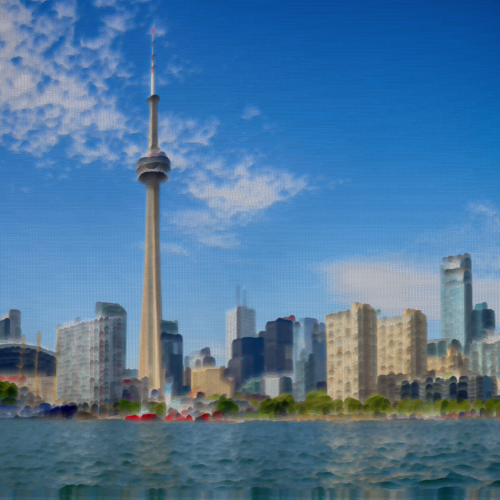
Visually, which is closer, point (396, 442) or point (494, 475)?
point (494, 475)

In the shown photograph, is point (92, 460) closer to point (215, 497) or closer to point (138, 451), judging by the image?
point (138, 451)

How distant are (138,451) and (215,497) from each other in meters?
42.6

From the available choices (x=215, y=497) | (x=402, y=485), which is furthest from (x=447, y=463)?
(x=215, y=497)

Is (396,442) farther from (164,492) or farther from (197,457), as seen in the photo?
(164,492)

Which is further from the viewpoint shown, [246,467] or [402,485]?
[246,467]

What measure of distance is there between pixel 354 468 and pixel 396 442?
37586 millimetres

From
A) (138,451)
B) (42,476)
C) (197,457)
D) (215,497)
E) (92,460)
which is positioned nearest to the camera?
(215,497)

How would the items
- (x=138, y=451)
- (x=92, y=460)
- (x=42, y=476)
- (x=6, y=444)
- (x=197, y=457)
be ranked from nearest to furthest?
1. (x=42, y=476)
2. (x=92, y=460)
3. (x=197, y=457)
4. (x=138, y=451)
5. (x=6, y=444)

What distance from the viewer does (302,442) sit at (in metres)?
102

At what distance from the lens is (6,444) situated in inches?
3789

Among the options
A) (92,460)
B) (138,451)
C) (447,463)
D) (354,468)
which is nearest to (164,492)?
(354,468)

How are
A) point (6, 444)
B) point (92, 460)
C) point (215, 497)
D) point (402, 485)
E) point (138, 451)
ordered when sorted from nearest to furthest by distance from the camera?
point (215, 497)
point (402, 485)
point (92, 460)
point (138, 451)
point (6, 444)

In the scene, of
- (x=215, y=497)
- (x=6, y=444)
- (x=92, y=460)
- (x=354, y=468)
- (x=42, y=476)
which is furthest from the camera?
(x=6, y=444)

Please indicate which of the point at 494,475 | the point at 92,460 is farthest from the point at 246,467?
the point at 494,475
